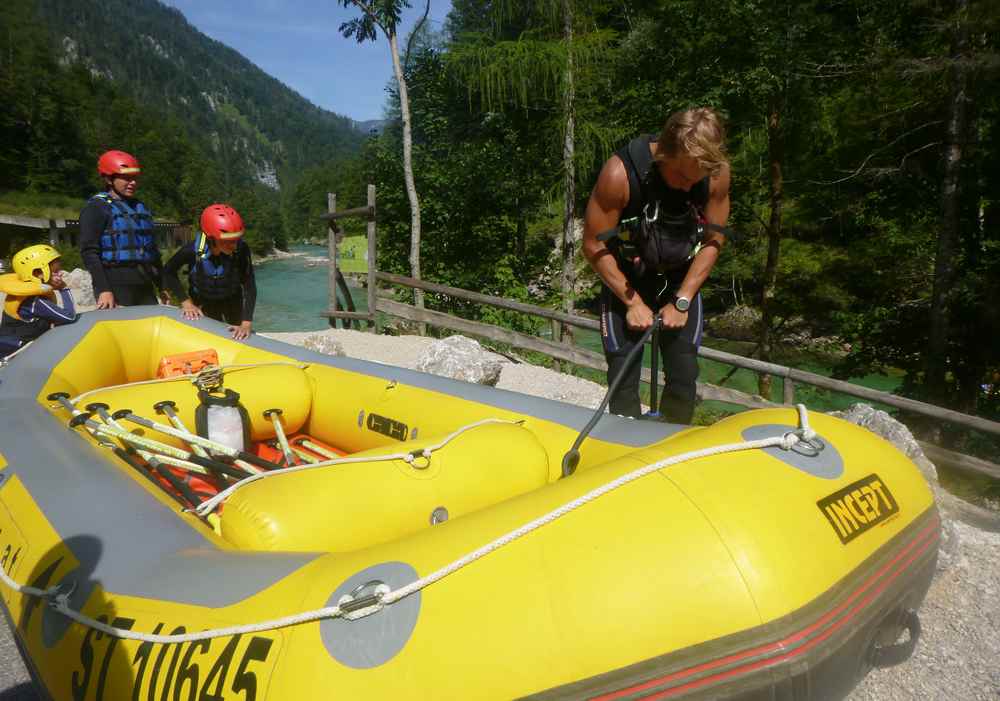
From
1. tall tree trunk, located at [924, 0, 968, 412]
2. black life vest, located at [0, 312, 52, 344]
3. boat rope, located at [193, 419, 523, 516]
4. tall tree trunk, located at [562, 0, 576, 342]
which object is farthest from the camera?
tall tree trunk, located at [562, 0, 576, 342]

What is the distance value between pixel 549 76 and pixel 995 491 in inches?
280

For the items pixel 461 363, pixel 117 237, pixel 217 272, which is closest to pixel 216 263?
pixel 217 272

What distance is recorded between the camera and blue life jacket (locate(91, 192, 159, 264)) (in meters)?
4.02

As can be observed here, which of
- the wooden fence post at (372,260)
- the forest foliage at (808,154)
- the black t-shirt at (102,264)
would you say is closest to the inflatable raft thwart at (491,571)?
the black t-shirt at (102,264)

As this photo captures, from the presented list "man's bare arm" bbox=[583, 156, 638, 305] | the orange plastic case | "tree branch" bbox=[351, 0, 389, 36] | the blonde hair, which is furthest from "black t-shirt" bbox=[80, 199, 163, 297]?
"tree branch" bbox=[351, 0, 389, 36]

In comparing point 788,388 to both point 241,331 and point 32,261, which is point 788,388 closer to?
point 241,331

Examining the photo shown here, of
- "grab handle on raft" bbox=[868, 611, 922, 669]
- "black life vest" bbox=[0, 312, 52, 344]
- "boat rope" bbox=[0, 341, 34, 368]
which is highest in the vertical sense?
"black life vest" bbox=[0, 312, 52, 344]

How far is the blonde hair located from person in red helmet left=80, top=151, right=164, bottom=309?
353cm

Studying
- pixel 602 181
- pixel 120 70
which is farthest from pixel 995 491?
pixel 120 70

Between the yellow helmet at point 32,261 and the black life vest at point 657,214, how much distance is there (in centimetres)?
351

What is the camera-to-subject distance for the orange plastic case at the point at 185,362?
12.0ft

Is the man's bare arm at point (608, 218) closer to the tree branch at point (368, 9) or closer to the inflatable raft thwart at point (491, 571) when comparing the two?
→ the inflatable raft thwart at point (491, 571)

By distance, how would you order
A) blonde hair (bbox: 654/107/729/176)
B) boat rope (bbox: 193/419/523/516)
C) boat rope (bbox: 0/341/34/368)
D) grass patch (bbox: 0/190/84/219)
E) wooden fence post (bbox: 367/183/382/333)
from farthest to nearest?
grass patch (bbox: 0/190/84/219) < wooden fence post (bbox: 367/183/382/333) < boat rope (bbox: 0/341/34/368) < blonde hair (bbox: 654/107/729/176) < boat rope (bbox: 193/419/523/516)

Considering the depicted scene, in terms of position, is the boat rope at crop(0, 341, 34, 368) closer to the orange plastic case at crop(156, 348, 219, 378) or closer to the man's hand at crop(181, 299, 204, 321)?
the orange plastic case at crop(156, 348, 219, 378)
